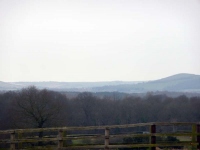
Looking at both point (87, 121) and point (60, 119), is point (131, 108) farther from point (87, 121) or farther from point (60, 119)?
point (60, 119)

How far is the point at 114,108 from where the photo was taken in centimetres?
7512

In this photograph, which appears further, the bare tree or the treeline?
the treeline

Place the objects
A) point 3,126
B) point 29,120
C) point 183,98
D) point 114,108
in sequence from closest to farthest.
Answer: point 29,120, point 3,126, point 114,108, point 183,98

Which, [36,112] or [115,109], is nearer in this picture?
[36,112]

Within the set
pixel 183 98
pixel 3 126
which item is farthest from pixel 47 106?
pixel 183 98

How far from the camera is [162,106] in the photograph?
2891 inches

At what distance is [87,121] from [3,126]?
1078 inches

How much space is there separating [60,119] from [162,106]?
119ft

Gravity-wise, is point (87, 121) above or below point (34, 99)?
below

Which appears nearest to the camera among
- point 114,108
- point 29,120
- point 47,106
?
point 29,120

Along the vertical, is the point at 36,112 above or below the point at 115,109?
above

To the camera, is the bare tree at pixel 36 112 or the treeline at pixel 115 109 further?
the treeline at pixel 115 109

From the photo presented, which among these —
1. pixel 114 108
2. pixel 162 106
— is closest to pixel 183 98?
pixel 162 106

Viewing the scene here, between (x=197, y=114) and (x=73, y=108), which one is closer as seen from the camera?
(x=197, y=114)
